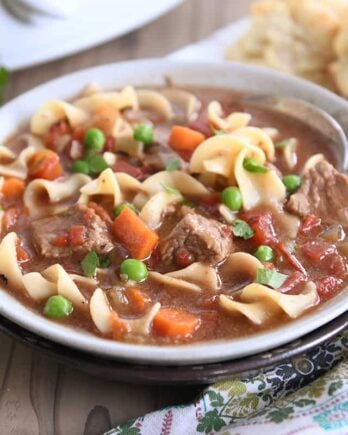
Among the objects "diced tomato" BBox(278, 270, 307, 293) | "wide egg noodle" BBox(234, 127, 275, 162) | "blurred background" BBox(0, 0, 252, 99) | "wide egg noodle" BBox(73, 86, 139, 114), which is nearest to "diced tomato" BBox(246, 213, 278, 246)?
"diced tomato" BBox(278, 270, 307, 293)

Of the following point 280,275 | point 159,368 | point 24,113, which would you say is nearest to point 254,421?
point 159,368

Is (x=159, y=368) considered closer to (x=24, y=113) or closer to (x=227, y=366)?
(x=227, y=366)

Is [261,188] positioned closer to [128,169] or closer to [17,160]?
[128,169]

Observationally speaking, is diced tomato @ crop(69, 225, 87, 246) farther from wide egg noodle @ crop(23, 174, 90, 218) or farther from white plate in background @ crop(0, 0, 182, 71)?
white plate in background @ crop(0, 0, 182, 71)

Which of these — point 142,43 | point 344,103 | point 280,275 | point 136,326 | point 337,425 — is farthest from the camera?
point 142,43

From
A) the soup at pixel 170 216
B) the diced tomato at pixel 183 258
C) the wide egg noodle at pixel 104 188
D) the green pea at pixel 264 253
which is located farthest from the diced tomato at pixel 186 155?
the green pea at pixel 264 253

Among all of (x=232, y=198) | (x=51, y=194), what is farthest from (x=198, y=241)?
(x=51, y=194)
